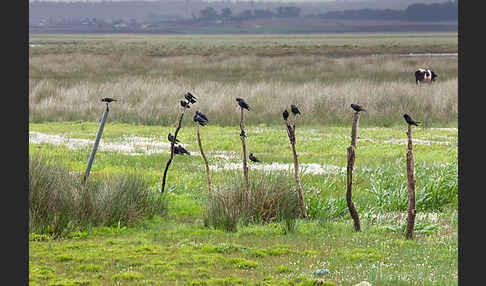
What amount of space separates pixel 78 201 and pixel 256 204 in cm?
272

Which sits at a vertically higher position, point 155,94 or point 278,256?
point 155,94

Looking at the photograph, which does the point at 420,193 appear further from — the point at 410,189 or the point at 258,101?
the point at 258,101

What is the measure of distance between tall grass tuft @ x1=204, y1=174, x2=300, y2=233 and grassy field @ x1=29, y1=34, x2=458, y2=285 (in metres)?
0.18

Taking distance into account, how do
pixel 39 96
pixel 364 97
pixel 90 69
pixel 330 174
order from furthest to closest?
pixel 90 69 < pixel 39 96 < pixel 364 97 < pixel 330 174

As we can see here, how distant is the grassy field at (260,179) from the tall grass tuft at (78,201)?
0.40 feet

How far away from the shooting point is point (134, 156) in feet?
55.5

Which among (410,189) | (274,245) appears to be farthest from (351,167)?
(274,245)

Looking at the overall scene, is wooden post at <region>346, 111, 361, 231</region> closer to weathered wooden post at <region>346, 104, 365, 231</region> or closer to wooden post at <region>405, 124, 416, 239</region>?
weathered wooden post at <region>346, 104, 365, 231</region>

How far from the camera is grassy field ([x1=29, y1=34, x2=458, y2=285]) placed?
7.50 metres

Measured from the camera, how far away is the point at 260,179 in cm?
1045

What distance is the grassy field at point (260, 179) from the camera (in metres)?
7.50

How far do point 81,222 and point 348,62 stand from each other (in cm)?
4561

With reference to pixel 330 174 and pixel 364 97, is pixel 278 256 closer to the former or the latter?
pixel 330 174

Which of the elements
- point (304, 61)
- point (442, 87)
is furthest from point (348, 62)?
point (442, 87)
